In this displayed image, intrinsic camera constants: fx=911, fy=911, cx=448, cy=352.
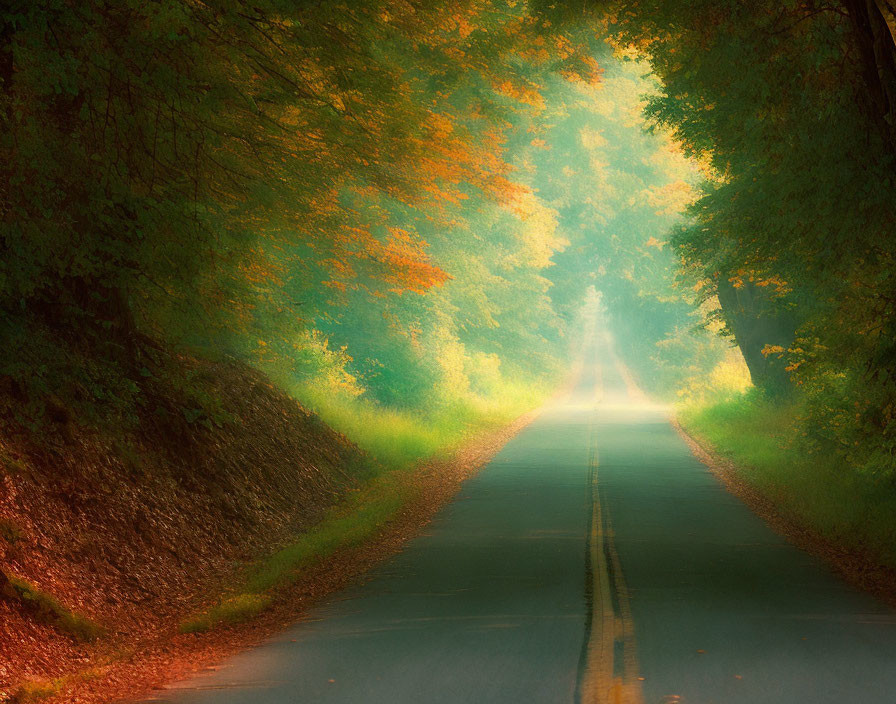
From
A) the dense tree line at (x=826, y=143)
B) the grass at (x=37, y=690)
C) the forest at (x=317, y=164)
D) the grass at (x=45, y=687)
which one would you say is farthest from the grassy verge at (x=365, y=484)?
the dense tree line at (x=826, y=143)

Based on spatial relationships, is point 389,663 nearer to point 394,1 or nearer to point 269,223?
point 269,223

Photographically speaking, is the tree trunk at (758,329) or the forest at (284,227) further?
the tree trunk at (758,329)

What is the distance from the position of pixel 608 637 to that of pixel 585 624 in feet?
1.56

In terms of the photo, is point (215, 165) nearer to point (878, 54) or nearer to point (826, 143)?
point (826, 143)

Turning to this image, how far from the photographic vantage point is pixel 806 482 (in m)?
16.5

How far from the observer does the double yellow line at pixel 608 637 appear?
255 inches

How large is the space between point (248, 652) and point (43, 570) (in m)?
2.13

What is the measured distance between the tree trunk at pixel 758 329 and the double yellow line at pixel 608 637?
51.7 feet

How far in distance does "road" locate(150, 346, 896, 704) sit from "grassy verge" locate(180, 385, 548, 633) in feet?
2.88

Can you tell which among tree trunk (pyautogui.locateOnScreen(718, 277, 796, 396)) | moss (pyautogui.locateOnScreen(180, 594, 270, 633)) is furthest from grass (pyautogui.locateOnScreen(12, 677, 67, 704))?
A: tree trunk (pyautogui.locateOnScreen(718, 277, 796, 396))

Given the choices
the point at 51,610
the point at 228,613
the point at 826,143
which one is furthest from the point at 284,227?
the point at 51,610

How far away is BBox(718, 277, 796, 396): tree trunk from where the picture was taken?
26.8 m

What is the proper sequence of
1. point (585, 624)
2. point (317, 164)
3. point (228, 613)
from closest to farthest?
point (585, 624)
point (228, 613)
point (317, 164)

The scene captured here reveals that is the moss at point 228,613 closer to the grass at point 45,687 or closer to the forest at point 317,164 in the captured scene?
the grass at point 45,687
